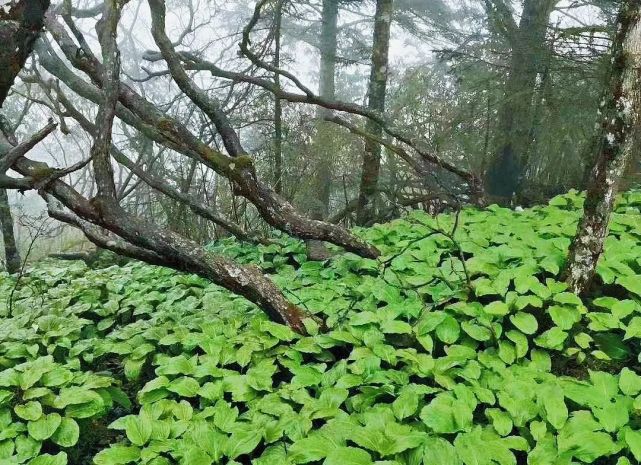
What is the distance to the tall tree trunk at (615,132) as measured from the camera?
2947mm

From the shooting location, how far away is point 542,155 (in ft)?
27.4

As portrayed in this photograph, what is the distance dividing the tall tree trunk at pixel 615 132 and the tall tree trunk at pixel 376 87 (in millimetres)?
3555

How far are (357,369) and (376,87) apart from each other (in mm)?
4745

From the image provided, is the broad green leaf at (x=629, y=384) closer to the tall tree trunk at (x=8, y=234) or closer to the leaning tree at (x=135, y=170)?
the leaning tree at (x=135, y=170)

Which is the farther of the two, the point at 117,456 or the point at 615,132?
the point at 615,132

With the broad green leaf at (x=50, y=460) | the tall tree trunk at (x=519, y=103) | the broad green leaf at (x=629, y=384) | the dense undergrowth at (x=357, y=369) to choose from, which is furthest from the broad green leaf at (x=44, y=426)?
the tall tree trunk at (x=519, y=103)

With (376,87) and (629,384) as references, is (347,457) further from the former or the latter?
(376,87)

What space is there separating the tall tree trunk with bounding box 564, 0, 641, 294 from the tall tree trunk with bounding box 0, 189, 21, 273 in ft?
21.8

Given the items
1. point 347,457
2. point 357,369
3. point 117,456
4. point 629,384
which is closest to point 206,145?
point 357,369

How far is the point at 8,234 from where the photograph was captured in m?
6.39

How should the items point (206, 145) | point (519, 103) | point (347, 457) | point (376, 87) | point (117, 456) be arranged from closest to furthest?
point (347, 457) → point (117, 456) → point (206, 145) → point (376, 87) → point (519, 103)

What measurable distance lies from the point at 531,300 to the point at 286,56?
5343 mm

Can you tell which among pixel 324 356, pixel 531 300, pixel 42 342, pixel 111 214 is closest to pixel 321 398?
pixel 324 356

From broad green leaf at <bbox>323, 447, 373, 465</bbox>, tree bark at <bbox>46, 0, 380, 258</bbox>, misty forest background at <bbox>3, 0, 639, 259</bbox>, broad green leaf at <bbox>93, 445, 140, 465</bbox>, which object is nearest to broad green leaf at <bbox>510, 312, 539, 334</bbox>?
broad green leaf at <bbox>323, 447, 373, 465</bbox>
